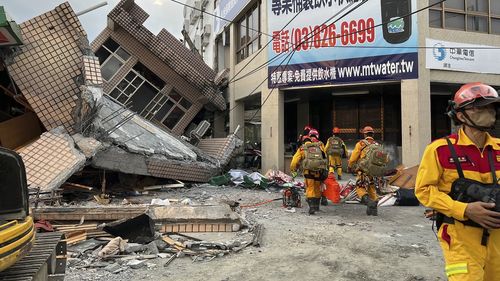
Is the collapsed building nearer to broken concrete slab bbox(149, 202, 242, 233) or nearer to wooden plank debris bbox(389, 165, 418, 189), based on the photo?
broken concrete slab bbox(149, 202, 242, 233)

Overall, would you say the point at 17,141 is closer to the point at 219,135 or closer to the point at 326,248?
the point at 326,248

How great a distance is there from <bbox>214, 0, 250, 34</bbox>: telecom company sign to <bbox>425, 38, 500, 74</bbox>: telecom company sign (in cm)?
734

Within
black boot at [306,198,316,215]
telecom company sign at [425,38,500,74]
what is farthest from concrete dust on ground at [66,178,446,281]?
telecom company sign at [425,38,500,74]

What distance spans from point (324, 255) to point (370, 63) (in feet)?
28.2

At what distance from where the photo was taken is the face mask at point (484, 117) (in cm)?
244

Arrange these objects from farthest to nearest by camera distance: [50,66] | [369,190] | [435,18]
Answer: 1. [435,18]
2. [50,66]
3. [369,190]

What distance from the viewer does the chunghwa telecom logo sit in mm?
12195

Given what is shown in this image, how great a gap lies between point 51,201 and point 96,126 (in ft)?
8.45

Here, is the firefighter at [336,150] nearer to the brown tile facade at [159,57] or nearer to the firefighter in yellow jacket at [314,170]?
the firefighter in yellow jacket at [314,170]

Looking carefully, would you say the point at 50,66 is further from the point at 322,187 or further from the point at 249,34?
the point at 249,34

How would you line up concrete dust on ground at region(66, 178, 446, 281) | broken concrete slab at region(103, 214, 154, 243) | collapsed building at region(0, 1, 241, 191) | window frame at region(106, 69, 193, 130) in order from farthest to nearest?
window frame at region(106, 69, 193, 130) < collapsed building at region(0, 1, 241, 191) < broken concrete slab at region(103, 214, 154, 243) < concrete dust on ground at region(66, 178, 446, 281)

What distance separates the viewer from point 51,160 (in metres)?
8.09

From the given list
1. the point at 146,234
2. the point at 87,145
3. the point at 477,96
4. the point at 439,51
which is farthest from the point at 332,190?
the point at 439,51

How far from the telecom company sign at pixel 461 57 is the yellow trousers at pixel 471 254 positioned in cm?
1093
